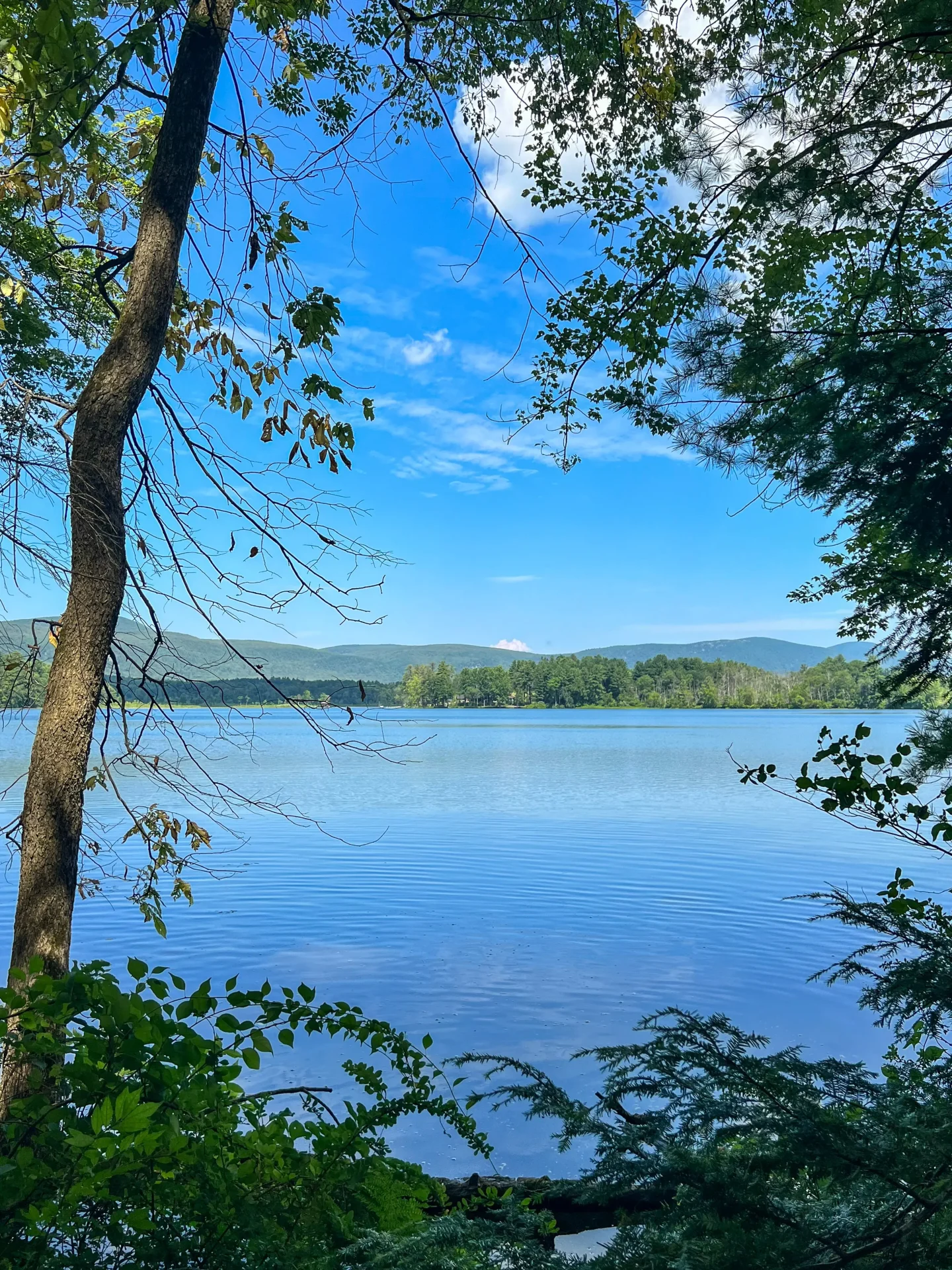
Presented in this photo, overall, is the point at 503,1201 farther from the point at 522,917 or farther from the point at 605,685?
the point at 605,685

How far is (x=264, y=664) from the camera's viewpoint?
392 cm

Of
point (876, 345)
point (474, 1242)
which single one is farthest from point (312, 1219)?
point (876, 345)

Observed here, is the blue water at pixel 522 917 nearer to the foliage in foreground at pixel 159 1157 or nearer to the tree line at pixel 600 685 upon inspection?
the foliage in foreground at pixel 159 1157

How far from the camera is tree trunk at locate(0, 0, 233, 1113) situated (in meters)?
3.17

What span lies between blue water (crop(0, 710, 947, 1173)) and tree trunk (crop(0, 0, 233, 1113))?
247mm

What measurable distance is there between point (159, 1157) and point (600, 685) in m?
133

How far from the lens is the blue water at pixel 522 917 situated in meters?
9.11

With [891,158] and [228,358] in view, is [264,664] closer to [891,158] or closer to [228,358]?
[228,358]

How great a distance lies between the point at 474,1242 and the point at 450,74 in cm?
591

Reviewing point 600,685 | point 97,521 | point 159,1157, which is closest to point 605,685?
point 600,685

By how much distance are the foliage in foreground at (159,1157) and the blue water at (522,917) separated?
2.63 feet

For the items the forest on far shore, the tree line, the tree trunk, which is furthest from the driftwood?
the tree line

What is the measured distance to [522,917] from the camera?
1377 centimetres

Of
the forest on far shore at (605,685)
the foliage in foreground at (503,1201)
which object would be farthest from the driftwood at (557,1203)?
the forest on far shore at (605,685)
